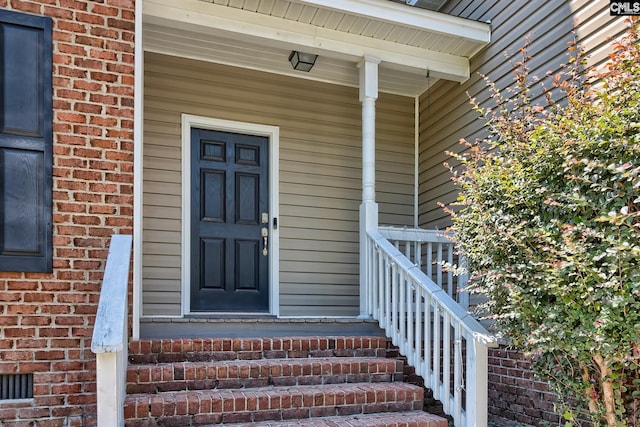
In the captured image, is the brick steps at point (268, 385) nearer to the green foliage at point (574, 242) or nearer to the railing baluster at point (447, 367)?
the railing baluster at point (447, 367)

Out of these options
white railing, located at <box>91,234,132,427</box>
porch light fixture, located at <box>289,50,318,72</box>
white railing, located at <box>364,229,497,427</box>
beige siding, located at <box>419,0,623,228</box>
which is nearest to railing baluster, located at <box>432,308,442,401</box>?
white railing, located at <box>364,229,497,427</box>

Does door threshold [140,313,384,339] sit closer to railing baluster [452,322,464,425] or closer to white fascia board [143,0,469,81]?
railing baluster [452,322,464,425]

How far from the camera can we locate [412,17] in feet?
13.5

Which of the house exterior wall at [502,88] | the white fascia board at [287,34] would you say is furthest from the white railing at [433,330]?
the white fascia board at [287,34]

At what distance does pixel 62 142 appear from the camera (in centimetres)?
302

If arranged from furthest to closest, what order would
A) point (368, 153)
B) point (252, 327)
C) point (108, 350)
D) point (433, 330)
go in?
point (368, 153)
point (252, 327)
point (433, 330)
point (108, 350)

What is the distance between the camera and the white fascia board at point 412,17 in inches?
153

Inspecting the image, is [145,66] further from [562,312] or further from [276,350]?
[562,312]

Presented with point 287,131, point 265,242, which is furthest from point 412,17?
point 265,242

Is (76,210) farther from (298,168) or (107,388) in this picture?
(298,168)

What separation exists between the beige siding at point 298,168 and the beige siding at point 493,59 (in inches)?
11.3

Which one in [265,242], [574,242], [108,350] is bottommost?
[108,350]

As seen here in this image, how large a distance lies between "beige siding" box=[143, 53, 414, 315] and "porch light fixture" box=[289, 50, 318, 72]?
1.15 feet

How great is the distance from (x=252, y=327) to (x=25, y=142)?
1.91 m
